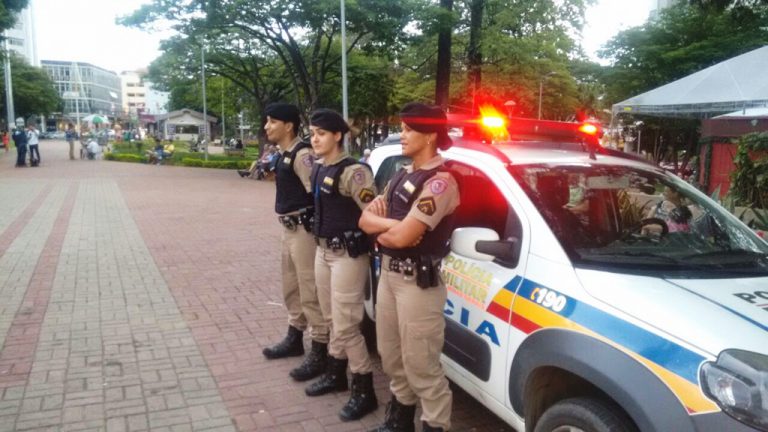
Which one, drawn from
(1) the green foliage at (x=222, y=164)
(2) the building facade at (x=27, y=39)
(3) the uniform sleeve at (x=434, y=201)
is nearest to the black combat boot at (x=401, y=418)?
(3) the uniform sleeve at (x=434, y=201)

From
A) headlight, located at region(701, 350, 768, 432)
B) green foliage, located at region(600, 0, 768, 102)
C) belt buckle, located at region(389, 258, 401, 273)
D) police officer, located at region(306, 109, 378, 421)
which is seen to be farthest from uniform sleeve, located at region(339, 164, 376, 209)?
green foliage, located at region(600, 0, 768, 102)

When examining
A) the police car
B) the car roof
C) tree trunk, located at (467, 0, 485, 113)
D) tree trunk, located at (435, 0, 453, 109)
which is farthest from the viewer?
tree trunk, located at (467, 0, 485, 113)

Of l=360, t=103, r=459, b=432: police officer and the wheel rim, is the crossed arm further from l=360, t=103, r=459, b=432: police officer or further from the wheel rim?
the wheel rim

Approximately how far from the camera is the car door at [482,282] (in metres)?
2.80

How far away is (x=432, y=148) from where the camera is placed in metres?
3.04

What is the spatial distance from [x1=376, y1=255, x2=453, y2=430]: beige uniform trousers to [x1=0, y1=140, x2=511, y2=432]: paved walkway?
Answer: 1.85ft

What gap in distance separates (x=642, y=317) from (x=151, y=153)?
3042 cm

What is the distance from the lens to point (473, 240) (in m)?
2.74

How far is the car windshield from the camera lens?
268 centimetres

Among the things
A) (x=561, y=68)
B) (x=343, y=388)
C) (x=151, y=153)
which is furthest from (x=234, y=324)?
(x=151, y=153)

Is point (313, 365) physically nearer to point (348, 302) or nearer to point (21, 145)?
point (348, 302)

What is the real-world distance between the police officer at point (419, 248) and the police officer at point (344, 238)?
1.57ft

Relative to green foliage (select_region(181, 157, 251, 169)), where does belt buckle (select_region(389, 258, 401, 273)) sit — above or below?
above

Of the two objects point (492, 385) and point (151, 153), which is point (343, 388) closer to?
point (492, 385)
